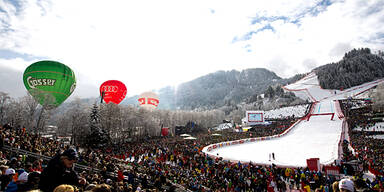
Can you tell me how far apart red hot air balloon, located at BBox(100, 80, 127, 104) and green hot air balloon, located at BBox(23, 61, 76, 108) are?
9408 mm

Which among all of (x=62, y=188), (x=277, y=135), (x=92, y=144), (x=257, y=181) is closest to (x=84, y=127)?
(x=92, y=144)

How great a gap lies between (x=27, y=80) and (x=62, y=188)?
23190 mm

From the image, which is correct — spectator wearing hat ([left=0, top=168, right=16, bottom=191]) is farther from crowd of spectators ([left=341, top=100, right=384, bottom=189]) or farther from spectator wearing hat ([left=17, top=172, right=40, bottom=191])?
crowd of spectators ([left=341, top=100, right=384, bottom=189])

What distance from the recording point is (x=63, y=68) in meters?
20.6

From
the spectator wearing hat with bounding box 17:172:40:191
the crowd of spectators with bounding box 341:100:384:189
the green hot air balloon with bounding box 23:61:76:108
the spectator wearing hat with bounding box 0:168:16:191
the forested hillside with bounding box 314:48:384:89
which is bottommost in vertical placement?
the crowd of spectators with bounding box 341:100:384:189

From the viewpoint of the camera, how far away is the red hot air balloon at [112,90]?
31.4 metres

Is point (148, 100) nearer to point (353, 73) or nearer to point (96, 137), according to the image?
point (96, 137)

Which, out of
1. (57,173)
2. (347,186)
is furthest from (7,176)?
(347,186)

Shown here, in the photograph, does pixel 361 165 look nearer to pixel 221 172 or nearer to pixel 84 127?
pixel 221 172

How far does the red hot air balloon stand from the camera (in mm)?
31411

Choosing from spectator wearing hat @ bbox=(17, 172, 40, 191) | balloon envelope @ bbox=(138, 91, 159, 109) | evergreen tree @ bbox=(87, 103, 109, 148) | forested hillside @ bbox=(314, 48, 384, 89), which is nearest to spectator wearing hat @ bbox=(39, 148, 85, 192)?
spectator wearing hat @ bbox=(17, 172, 40, 191)

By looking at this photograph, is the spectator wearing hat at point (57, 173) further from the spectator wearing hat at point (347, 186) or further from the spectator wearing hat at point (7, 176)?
the spectator wearing hat at point (347, 186)

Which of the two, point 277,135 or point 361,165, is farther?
point 277,135

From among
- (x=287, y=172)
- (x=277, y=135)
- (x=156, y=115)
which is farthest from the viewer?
(x=156, y=115)
